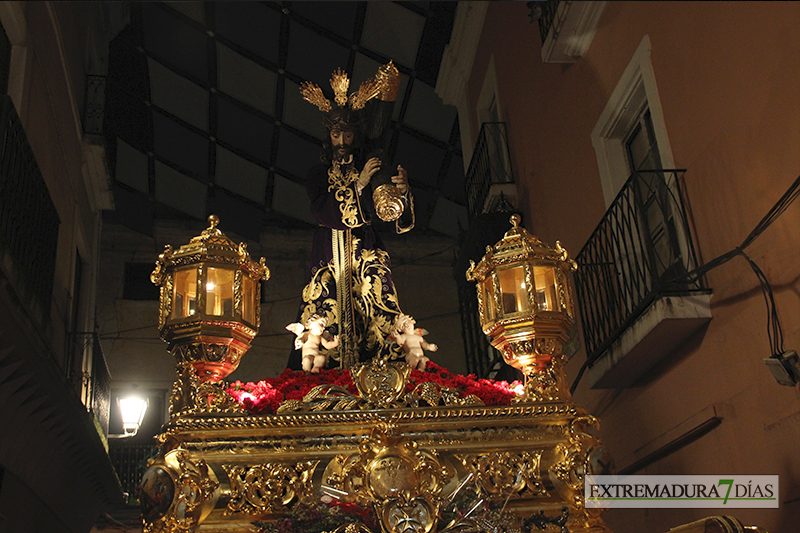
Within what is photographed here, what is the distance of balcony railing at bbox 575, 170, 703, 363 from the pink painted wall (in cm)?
15

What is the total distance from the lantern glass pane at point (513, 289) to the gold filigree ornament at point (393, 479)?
0.72 m

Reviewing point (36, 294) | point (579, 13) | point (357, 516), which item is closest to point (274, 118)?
point (36, 294)

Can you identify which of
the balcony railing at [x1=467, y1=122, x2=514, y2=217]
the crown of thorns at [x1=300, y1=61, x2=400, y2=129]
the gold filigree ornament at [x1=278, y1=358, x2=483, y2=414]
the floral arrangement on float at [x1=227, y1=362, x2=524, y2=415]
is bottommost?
the gold filigree ornament at [x1=278, y1=358, x2=483, y2=414]

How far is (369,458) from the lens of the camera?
2941mm

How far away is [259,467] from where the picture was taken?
2922 millimetres

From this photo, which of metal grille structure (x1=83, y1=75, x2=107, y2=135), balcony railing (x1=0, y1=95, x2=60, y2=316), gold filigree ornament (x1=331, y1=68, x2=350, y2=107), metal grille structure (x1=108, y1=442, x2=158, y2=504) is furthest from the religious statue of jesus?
metal grille structure (x1=108, y1=442, x2=158, y2=504)

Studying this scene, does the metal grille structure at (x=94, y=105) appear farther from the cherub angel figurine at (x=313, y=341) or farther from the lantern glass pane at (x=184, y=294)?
the lantern glass pane at (x=184, y=294)

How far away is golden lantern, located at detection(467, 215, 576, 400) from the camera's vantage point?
3.25 meters

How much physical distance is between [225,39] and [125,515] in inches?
215

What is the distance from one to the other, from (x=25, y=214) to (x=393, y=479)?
3782 millimetres

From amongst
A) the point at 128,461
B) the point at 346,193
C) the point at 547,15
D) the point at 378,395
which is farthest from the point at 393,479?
the point at 128,461

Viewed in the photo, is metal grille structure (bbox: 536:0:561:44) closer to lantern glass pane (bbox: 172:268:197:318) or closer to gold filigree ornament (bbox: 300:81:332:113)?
gold filigree ornament (bbox: 300:81:332:113)

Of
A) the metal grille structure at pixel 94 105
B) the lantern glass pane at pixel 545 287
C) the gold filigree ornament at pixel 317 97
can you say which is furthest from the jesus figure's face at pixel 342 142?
the metal grille structure at pixel 94 105

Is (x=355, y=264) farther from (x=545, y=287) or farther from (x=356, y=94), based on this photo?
(x=545, y=287)
